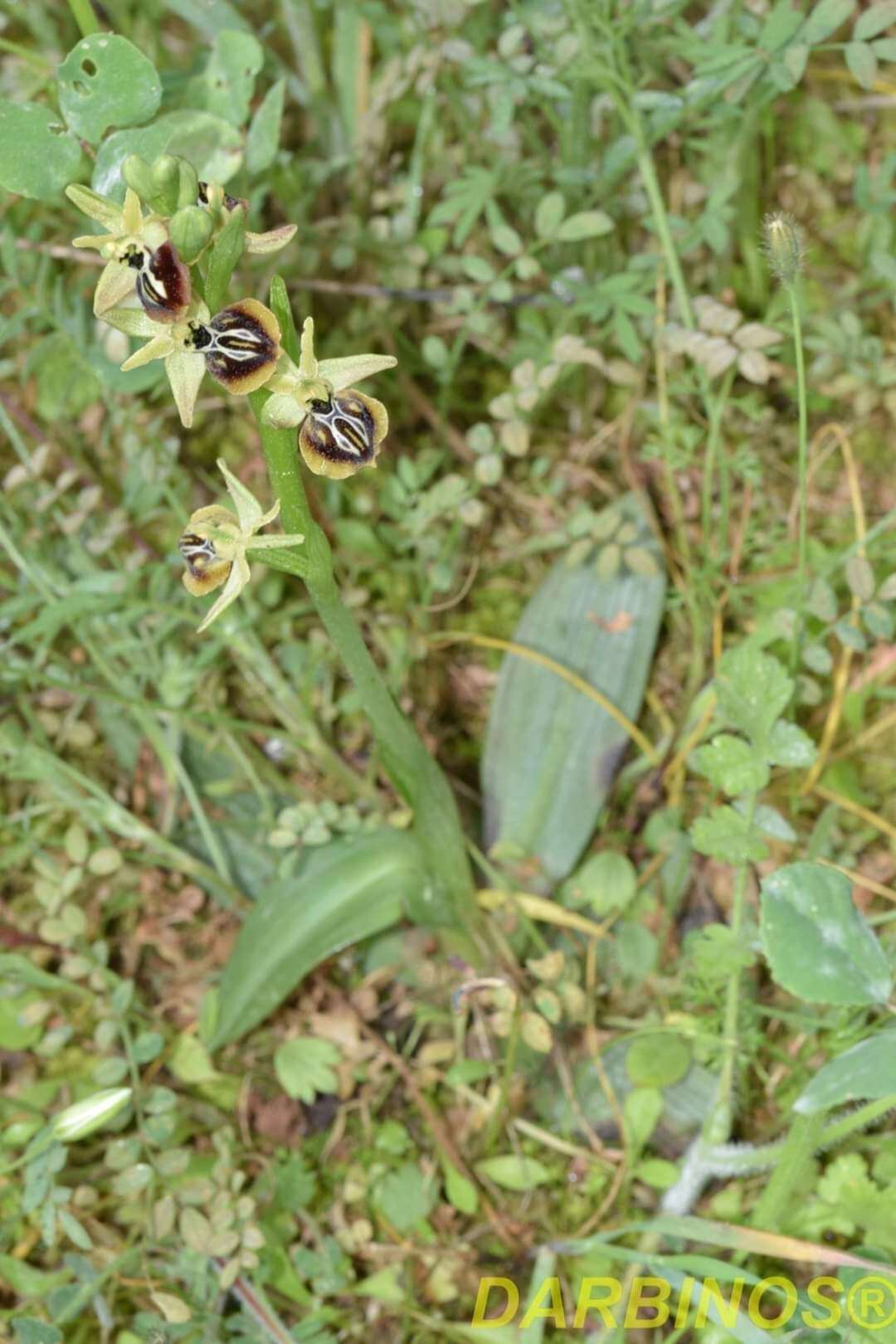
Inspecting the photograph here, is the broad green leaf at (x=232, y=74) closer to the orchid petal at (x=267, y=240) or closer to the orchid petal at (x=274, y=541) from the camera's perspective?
the orchid petal at (x=267, y=240)

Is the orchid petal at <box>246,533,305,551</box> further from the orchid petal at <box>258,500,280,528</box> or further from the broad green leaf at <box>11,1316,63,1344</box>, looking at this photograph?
the broad green leaf at <box>11,1316,63,1344</box>

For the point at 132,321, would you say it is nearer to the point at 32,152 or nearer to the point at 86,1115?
the point at 32,152

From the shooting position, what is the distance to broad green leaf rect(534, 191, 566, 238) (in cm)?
177

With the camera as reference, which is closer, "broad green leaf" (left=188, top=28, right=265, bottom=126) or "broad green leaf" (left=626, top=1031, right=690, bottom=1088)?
"broad green leaf" (left=188, top=28, right=265, bottom=126)

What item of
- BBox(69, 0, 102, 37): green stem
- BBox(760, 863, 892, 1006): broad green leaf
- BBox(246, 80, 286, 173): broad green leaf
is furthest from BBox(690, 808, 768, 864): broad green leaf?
BBox(69, 0, 102, 37): green stem

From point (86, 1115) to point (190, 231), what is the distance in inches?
46.1

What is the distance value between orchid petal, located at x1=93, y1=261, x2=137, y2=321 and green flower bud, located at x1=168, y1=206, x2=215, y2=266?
2.1 inches

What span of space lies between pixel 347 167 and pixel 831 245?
97cm

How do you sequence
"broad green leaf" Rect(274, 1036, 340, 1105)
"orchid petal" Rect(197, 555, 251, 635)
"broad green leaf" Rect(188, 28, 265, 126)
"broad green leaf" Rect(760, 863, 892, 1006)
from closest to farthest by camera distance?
"orchid petal" Rect(197, 555, 251, 635)
"broad green leaf" Rect(760, 863, 892, 1006)
"broad green leaf" Rect(188, 28, 265, 126)
"broad green leaf" Rect(274, 1036, 340, 1105)

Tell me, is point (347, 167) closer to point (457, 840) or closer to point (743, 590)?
point (743, 590)

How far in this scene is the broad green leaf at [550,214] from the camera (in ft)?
5.80

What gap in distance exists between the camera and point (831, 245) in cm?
237

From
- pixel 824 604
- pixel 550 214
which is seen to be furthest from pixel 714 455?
pixel 550 214

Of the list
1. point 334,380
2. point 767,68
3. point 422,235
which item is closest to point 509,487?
point 422,235
